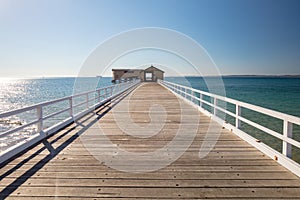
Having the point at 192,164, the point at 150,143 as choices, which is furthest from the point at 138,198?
the point at 150,143

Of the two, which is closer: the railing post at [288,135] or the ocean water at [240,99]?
the railing post at [288,135]

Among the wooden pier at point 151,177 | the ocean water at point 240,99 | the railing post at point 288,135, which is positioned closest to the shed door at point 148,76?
the ocean water at point 240,99

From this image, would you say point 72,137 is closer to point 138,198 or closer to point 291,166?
point 138,198

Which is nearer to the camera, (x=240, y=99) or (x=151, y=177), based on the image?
(x=151, y=177)

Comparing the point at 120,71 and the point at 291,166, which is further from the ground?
the point at 120,71

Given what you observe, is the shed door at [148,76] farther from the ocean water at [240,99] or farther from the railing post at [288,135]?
the railing post at [288,135]

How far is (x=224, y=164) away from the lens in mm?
3586

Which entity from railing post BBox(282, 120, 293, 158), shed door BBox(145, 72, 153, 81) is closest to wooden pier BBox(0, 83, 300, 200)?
railing post BBox(282, 120, 293, 158)

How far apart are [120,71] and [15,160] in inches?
1655

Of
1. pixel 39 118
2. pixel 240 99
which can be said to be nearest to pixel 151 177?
pixel 39 118

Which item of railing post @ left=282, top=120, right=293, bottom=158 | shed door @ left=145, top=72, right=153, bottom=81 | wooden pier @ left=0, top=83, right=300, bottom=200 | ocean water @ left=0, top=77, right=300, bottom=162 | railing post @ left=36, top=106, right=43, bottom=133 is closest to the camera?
wooden pier @ left=0, top=83, right=300, bottom=200

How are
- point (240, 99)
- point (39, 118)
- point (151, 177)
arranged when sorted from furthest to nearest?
point (240, 99) → point (39, 118) → point (151, 177)

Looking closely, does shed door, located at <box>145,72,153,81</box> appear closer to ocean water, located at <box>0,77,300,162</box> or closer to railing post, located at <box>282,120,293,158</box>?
ocean water, located at <box>0,77,300,162</box>

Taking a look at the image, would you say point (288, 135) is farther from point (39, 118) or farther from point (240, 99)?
point (240, 99)
